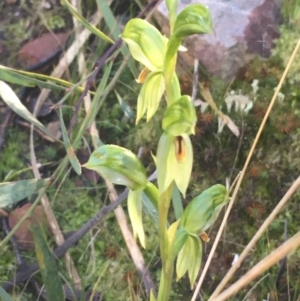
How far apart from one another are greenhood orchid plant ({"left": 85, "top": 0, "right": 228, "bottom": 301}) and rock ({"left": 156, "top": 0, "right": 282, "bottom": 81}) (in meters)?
0.68

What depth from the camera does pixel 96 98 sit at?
112cm

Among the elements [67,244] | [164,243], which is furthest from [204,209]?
[67,244]

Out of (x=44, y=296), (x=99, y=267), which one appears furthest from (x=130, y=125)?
(x=44, y=296)

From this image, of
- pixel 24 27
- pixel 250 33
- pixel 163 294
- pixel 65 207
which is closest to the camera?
pixel 163 294

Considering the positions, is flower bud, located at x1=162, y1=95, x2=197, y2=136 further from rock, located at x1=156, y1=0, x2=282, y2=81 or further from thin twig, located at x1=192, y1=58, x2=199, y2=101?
rock, located at x1=156, y1=0, x2=282, y2=81

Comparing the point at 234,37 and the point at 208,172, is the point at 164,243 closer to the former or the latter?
the point at 208,172

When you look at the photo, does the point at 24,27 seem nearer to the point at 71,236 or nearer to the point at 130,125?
the point at 130,125

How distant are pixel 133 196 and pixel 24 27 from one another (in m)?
0.97

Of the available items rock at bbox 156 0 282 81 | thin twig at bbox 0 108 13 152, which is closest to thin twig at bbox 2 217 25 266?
thin twig at bbox 0 108 13 152

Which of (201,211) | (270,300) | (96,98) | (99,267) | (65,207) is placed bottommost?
(270,300)

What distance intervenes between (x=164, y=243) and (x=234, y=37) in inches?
31.9

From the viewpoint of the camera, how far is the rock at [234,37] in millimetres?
1504

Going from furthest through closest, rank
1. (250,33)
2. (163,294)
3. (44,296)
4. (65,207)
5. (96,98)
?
(250,33) < (65,207) < (44,296) < (96,98) < (163,294)

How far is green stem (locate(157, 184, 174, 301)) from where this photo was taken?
85 centimetres
